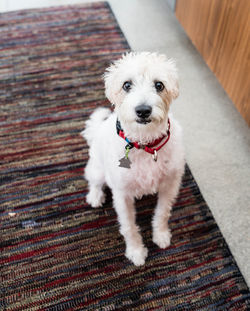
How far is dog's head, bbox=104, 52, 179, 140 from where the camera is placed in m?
1.17

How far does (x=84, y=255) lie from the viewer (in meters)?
1.67

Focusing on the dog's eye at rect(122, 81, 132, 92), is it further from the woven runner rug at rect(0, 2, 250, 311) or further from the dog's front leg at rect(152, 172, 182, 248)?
the woven runner rug at rect(0, 2, 250, 311)

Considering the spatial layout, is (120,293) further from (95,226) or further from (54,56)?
(54,56)

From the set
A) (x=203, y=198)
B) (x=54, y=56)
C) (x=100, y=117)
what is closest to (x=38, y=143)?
(x=100, y=117)

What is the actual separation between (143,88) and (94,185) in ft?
2.61

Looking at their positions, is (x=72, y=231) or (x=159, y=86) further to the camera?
(x=72, y=231)

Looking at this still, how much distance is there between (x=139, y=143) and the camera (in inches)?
52.2

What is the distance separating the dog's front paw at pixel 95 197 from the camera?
1818mm

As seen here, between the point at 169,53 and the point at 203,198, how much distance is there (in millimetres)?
1457

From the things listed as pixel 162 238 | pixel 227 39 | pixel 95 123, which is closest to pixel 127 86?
pixel 95 123

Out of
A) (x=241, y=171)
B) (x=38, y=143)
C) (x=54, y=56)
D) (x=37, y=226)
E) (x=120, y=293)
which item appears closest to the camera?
(x=120, y=293)

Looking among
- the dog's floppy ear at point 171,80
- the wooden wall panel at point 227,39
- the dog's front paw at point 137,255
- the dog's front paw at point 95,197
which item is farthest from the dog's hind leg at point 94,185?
the wooden wall panel at point 227,39

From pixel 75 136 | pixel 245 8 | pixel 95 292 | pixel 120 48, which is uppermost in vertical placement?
pixel 245 8

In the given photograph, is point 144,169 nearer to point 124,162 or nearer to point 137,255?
point 124,162
